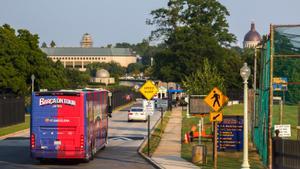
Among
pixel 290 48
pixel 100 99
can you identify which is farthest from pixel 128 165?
pixel 290 48

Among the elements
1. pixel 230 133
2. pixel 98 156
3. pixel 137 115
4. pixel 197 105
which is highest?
pixel 197 105

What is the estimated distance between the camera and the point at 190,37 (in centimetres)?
11138

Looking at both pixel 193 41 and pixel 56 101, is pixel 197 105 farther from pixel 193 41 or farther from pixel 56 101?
pixel 193 41

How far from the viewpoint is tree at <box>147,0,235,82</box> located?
10931cm

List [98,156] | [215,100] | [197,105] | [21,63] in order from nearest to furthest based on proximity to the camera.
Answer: [215,100]
[98,156]
[197,105]
[21,63]

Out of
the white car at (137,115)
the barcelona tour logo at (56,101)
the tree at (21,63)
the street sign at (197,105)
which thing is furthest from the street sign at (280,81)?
the tree at (21,63)

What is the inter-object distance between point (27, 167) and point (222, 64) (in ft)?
277

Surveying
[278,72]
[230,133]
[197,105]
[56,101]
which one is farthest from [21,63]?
[278,72]

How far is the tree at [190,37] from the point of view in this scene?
109m

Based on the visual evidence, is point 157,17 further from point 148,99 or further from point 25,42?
point 148,99

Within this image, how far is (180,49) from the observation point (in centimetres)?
11081

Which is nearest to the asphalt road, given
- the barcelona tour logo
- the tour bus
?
the tour bus

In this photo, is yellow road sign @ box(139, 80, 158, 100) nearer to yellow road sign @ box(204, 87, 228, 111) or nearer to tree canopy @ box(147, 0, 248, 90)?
yellow road sign @ box(204, 87, 228, 111)

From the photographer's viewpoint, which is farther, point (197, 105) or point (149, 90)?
point (197, 105)
